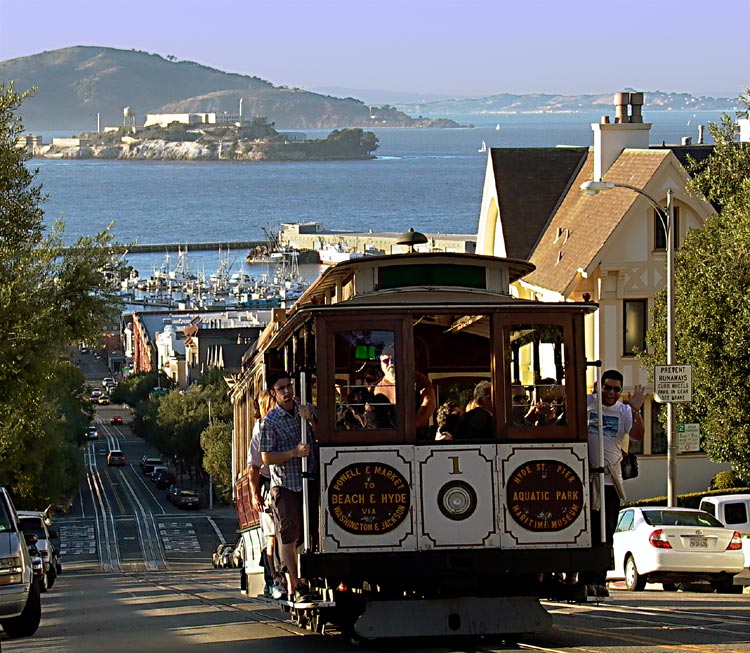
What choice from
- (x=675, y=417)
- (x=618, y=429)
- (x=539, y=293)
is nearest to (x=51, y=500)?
(x=539, y=293)

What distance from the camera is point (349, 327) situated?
13234 millimetres

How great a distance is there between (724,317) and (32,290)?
470 inches

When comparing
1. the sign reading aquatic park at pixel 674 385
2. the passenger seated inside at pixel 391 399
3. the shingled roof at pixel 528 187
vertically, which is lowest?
the passenger seated inside at pixel 391 399

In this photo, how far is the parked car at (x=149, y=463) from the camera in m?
101

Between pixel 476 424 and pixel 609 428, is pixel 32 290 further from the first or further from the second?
pixel 476 424

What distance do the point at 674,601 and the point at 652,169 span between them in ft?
67.7

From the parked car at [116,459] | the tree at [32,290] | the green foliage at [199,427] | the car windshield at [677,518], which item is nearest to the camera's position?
the car windshield at [677,518]

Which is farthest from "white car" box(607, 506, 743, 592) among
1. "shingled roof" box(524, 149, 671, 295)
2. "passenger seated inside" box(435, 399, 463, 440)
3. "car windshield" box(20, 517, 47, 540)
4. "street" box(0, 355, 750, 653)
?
"shingled roof" box(524, 149, 671, 295)

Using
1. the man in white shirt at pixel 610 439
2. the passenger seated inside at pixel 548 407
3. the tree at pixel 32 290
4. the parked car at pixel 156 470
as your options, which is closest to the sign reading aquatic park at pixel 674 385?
the tree at pixel 32 290

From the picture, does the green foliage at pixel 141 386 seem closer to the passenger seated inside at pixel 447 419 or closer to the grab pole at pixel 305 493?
the passenger seated inside at pixel 447 419

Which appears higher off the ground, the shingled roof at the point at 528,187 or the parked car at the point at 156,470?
the shingled roof at the point at 528,187

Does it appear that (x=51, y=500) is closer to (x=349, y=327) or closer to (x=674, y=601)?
(x=674, y=601)

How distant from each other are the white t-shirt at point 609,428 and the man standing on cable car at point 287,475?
8.02ft

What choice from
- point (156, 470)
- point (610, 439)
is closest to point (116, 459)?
point (156, 470)
